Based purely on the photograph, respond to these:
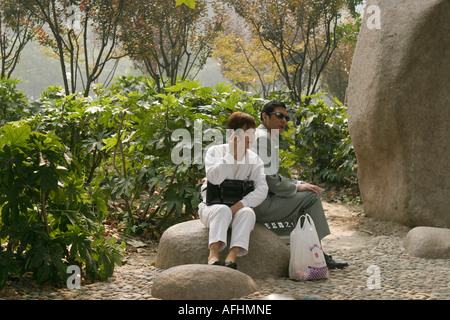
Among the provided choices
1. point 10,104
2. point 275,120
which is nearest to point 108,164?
point 275,120

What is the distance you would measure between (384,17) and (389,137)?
1.43m

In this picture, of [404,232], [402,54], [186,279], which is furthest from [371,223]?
[186,279]

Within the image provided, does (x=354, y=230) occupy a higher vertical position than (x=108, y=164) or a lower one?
lower

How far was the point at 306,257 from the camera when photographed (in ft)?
14.9

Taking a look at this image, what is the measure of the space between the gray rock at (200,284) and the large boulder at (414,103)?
327cm

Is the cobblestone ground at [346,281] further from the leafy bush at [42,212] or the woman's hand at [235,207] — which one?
the woman's hand at [235,207]

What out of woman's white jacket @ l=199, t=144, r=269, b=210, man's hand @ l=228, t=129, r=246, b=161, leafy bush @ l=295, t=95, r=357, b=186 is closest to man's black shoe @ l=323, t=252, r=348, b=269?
woman's white jacket @ l=199, t=144, r=269, b=210

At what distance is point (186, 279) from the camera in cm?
378

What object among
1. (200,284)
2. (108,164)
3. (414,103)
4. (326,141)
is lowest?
(200,284)

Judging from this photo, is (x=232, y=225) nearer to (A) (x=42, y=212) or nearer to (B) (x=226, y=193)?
(B) (x=226, y=193)

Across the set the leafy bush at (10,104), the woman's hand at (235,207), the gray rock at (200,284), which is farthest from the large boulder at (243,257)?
the leafy bush at (10,104)

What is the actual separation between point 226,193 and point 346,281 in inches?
48.9
